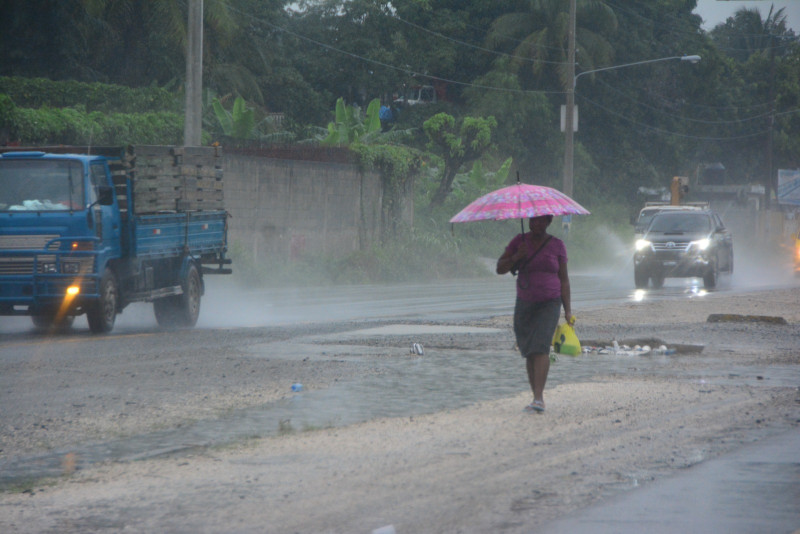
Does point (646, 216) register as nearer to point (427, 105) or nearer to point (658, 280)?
point (658, 280)

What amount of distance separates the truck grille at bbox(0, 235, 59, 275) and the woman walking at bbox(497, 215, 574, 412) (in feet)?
24.9

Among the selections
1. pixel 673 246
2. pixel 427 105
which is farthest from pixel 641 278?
pixel 427 105

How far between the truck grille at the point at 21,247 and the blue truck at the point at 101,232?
0.04 feet

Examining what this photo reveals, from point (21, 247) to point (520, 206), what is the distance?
805cm

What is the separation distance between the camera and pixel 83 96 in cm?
3167

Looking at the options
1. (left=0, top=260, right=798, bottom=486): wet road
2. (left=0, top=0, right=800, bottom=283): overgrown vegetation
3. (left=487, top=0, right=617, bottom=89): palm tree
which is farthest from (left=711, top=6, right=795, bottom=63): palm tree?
(left=0, top=260, right=798, bottom=486): wet road

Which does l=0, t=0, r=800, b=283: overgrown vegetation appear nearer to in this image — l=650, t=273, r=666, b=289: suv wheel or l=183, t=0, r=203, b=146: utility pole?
l=183, t=0, r=203, b=146: utility pole

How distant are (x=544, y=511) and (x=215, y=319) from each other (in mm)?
13368

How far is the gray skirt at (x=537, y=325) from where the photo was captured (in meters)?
9.27

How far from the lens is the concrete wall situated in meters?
29.2

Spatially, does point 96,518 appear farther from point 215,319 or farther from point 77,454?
point 215,319

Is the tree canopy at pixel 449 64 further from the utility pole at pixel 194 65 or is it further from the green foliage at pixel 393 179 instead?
the utility pole at pixel 194 65

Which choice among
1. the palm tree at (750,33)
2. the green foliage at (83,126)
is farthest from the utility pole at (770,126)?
the green foliage at (83,126)

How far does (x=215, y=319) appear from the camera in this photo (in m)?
Result: 18.9
